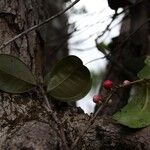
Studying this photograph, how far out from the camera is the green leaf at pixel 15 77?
1293 millimetres

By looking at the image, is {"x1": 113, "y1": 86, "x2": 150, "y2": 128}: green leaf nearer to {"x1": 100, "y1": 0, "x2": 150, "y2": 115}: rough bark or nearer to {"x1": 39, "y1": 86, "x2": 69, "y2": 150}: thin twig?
{"x1": 39, "y1": 86, "x2": 69, "y2": 150}: thin twig

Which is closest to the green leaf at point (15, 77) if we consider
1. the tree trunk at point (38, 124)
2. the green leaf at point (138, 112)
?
the tree trunk at point (38, 124)

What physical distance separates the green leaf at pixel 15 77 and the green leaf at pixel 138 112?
0.24 metres

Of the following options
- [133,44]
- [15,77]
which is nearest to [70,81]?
[15,77]

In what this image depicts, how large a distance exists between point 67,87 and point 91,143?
0.18 metres

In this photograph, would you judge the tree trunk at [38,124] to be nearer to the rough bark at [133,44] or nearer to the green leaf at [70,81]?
the green leaf at [70,81]

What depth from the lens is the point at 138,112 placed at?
1.28 m

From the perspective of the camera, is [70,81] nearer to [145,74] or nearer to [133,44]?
[145,74]

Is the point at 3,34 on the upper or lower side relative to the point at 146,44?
lower

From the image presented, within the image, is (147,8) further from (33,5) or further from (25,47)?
(25,47)

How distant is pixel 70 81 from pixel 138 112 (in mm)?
194

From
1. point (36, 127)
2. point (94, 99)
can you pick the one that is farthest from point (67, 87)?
point (36, 127)

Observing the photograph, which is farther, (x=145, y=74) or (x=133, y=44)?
(x=133, y=44)

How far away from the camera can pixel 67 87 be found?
1.33 m
